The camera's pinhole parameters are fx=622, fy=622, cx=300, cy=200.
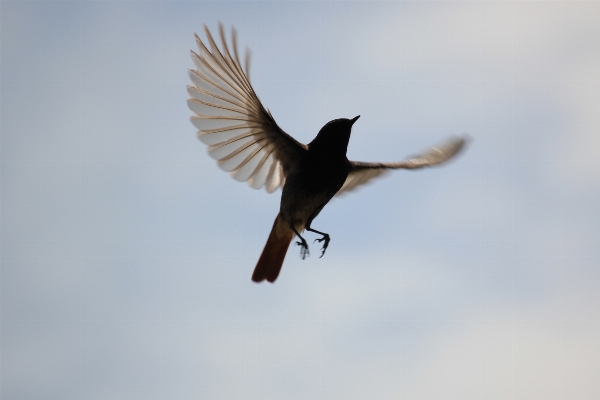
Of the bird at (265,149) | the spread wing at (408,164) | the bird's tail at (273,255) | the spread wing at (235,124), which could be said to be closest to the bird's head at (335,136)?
the bird at (265,149)

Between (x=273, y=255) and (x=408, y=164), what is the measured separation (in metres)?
2.14

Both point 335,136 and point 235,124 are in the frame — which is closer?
point 335,136

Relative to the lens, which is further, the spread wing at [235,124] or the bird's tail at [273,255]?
the bird's tail at [273,255]

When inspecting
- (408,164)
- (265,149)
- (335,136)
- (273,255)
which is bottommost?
(273,255)

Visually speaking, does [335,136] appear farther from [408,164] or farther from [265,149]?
[408,164]

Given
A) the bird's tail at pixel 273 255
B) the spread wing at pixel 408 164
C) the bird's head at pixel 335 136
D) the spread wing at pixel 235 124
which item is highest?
the spread wing at pixel 235 124

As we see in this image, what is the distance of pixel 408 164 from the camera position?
8.18 m

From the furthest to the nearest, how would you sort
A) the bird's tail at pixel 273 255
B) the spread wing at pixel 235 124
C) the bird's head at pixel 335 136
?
the bird's tail at pixel 273 255 → the bird's head at pixel 335 136 → the spread wing at pixel 235 124

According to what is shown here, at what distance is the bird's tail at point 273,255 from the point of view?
308 inches

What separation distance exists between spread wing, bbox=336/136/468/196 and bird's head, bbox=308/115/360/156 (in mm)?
708

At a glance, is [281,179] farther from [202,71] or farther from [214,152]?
[202,71]

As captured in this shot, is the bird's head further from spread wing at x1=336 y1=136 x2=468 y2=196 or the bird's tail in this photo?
the bird's tail

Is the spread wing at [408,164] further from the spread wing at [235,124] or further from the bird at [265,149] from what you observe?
the spread wing at [235,124]

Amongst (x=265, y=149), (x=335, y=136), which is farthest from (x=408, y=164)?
(x=265, y=149)
